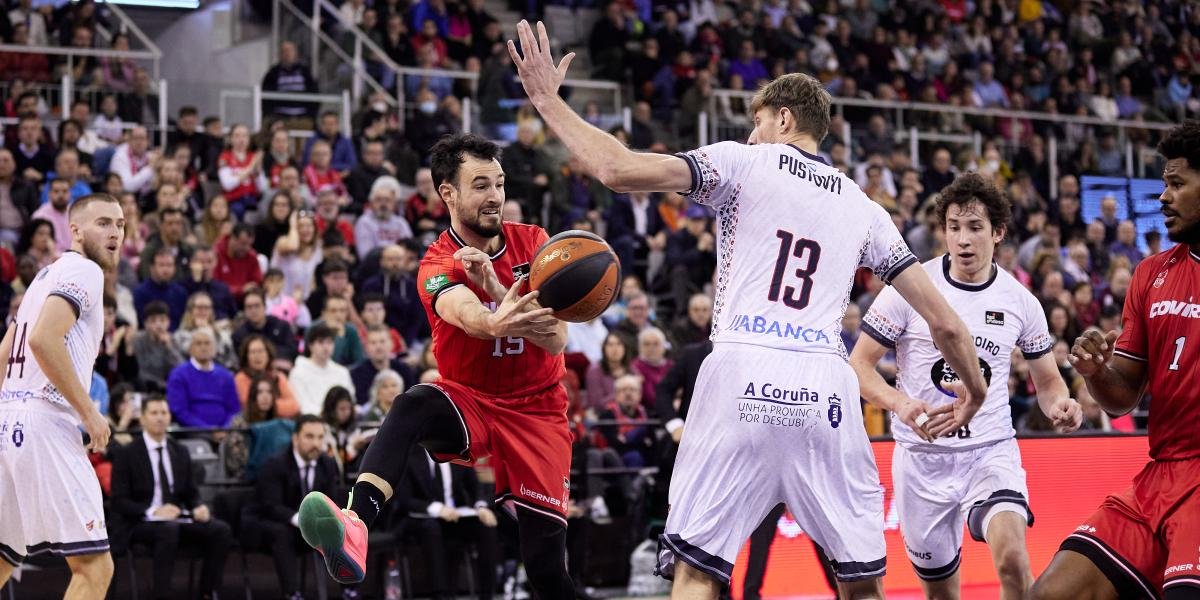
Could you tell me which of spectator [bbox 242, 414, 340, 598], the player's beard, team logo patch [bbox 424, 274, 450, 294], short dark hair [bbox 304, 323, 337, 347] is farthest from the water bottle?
team logo patch [bbox 424, 274, 450, 294]

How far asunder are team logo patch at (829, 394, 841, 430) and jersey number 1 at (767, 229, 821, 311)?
38 centimetres

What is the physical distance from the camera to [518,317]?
19.0 ft

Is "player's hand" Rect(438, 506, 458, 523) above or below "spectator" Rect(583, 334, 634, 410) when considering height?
below

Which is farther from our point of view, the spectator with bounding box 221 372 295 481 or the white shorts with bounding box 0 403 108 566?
the spectator with bounding box 221 372 295 481

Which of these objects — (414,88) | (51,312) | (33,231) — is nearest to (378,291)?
(33,231)

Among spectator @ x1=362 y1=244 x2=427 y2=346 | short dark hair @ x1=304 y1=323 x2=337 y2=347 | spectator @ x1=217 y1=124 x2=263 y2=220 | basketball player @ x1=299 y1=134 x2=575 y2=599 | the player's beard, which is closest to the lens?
basketball player @ x1=299 y1=134 x2=575 y2=599

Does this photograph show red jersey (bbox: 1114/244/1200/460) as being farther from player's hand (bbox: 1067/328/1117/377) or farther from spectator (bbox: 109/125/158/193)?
spectator (bbox: 109/125/158/193)

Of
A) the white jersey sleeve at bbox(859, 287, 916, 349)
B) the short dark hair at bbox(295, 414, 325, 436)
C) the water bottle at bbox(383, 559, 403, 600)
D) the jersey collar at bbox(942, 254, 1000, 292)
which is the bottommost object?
the water bottle at bbox(383, 559, 403, 600)

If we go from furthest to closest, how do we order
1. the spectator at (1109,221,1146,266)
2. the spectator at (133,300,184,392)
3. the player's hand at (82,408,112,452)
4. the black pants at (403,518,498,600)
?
1. the spectator at (1109,221,1146,266)
2. the spectator at (133,300,184,392)
3. the black pants at (403,518,498,600)
4. the player's hand at (82,408,112,452)

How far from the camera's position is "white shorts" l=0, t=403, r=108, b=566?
717 centimetres

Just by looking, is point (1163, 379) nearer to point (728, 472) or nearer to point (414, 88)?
point (728, 472)

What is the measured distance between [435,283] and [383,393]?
17.5ft

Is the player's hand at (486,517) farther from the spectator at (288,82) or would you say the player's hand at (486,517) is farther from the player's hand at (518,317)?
the spectator at (288,82)

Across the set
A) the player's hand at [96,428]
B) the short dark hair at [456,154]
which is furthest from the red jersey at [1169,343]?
the player's hand at [96,428]
